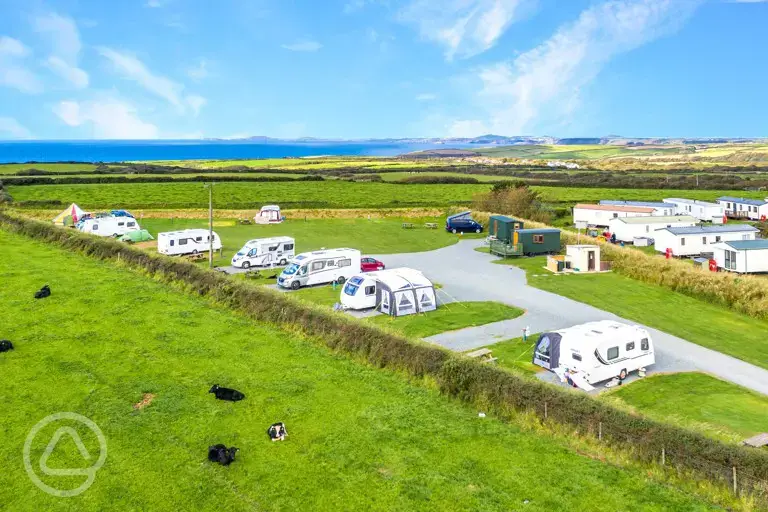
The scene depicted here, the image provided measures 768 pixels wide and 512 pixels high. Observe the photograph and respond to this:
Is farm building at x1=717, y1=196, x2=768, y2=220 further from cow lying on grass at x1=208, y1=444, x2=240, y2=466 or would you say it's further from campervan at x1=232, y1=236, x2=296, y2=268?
cow lying on grass at x1=208, y1=444, x2=240, y2=466

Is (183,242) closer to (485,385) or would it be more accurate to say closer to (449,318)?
(449,318)

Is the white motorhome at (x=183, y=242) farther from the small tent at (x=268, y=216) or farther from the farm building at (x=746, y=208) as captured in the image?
the farm building at (x=746, y=208)

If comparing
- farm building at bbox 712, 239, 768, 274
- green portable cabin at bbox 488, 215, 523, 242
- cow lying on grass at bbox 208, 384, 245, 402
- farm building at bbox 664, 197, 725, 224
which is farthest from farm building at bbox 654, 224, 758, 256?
cow lying on grass at bbox 208, 384, 245, 402

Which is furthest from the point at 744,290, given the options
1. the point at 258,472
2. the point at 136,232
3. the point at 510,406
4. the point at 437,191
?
the point at 437,191

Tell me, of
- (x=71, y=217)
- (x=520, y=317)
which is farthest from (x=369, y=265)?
(x=71, y=217)

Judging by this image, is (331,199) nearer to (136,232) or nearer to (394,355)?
(136,232)

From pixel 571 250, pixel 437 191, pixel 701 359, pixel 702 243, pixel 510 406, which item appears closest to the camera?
pixel 510 406
